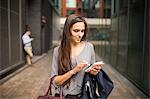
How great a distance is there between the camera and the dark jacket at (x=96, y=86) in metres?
2.21

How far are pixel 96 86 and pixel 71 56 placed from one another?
0.31m

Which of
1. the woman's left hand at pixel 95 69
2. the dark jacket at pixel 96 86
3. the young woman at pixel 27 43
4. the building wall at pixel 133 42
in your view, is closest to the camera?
the woman's left hand at pixel 95 69

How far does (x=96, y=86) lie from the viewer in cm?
224

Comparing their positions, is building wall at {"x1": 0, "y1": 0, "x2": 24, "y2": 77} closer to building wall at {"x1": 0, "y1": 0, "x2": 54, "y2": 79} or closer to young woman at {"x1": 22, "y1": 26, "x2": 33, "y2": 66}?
building wall at {"x1": 0, "y1": 0, "x2": 54, "y2": 79}

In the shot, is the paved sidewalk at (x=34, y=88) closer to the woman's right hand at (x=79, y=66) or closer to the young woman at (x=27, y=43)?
A: the young woman at (x=27, y=43)

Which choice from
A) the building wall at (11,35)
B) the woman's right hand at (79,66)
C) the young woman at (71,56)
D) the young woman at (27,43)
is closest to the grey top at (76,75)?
the young woman at (71,56)

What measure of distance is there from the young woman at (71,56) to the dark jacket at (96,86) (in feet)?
0.21

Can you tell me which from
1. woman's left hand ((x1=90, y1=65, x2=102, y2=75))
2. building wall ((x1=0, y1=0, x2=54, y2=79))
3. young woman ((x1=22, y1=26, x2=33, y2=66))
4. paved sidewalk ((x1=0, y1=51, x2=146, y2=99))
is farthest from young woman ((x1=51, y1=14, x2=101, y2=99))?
young woman ((x1=22, y1=26, x2=33, y2=66))

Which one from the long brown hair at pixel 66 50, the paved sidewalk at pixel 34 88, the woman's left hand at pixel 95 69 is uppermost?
the long brown hair at pixel 66 50

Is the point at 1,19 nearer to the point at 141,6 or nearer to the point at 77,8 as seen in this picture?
the point at 141,6

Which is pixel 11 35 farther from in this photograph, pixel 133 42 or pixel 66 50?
pixel 66 50

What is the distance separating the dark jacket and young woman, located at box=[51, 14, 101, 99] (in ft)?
0.21

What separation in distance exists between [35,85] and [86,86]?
6.61 metres

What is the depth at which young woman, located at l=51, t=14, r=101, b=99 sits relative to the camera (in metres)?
2.23
